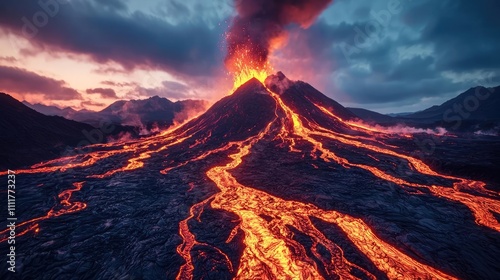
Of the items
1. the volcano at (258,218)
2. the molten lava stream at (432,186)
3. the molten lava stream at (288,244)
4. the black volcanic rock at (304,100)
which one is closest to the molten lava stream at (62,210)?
the volcano at (258,218)

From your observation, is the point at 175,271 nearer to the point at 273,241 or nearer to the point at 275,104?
the point at 273,241

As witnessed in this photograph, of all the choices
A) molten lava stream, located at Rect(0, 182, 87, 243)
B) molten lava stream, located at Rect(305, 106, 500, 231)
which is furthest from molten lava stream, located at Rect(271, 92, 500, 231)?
molten lava stream, located at Rect(0, 182, 87, 243)

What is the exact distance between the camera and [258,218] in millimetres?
12164

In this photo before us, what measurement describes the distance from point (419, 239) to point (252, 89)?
1523 inches

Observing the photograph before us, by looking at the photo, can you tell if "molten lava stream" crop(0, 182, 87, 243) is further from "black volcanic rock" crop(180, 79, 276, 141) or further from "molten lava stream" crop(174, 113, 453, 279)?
"black volcanic rock" crop(180, 79, 276, 141)

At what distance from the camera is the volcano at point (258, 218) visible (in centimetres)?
843

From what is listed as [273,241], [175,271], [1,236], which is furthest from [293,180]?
[1,236]

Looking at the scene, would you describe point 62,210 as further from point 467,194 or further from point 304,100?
point 304,100

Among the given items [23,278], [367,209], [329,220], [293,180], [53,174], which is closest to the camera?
[23,278]

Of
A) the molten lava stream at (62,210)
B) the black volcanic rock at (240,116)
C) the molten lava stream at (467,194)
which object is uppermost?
the black volcanic rock at (240,116)

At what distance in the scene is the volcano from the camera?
8430 millimetres

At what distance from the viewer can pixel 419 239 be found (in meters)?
9.83

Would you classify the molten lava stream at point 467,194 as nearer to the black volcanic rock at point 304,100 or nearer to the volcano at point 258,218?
the volcano at point 258,218

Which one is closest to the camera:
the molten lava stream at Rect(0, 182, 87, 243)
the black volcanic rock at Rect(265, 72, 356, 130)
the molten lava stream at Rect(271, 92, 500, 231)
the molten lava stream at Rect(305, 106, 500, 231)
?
the molten lava stream at Rect(0, 182, 87, 243)
